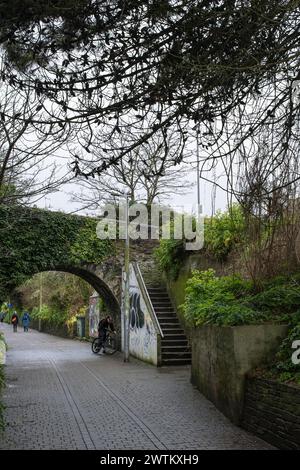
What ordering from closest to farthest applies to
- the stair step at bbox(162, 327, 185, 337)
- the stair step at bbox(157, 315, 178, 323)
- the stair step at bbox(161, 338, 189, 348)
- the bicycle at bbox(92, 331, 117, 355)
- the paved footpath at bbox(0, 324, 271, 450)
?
1. the paved footpath at bbox(0, 324, 271, 450)
2. the stair step at bbox(161, 338, 189, 348)
3. the stair step at bbox(162, 327, 185, 337)
4. the stair step at bbox(157, 315, 178, 323)
5. the bicycle at bbox(92, 331, 117, 355)

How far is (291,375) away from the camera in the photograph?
6.84m

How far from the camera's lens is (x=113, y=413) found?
9055mm

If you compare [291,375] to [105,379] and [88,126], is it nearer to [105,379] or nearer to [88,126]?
[88,126]

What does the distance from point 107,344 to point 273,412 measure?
17205 mm

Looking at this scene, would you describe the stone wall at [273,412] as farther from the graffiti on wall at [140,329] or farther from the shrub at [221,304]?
the graffiti on wall at [140,329]

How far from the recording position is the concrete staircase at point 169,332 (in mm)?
16625

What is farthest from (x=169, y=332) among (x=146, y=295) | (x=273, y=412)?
(x=273, y=412)

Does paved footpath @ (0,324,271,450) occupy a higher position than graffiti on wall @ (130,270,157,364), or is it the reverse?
graffiti on wall @ (130,270,157,364)

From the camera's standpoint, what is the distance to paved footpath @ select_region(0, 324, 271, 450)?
7000 millimetres

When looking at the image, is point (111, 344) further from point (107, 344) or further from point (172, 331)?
point (172, 331)

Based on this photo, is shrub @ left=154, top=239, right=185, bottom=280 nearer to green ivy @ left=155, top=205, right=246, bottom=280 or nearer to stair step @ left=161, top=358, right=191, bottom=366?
green ivy @ left=155, top=205, right=246, bottom=280

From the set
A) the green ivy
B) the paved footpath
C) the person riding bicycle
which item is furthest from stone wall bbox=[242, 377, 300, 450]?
the person riding bicycle

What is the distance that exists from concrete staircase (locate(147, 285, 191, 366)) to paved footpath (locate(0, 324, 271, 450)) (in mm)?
958

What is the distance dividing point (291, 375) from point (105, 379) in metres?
7.73
